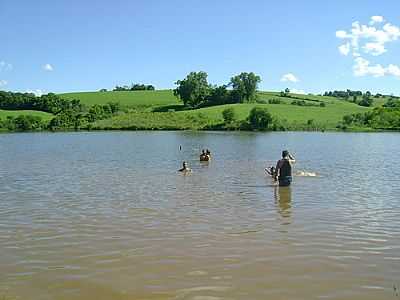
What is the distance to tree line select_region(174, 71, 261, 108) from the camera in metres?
152

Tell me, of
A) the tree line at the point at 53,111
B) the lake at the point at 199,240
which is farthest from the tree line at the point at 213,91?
the lake at the point at 199,240

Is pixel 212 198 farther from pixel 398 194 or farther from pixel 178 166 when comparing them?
pixel 178 166

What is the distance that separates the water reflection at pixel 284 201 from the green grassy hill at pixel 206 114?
101 m

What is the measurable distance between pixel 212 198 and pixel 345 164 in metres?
20.1

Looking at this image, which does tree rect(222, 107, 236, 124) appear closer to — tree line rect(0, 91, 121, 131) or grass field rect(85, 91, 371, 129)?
grass field rect(85, 91, 371, 129)

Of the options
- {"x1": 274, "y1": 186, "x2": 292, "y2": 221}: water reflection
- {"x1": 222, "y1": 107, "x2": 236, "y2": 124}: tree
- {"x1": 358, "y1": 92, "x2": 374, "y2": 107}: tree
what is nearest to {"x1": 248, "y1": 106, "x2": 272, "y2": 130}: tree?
{"x1": 222, "y1": 107, "x2": 236, "y2": 124}: tree

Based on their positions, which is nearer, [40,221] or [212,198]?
[40,221]

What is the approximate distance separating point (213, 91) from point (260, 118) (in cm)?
3994

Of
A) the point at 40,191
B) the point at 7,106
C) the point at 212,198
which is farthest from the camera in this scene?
the point at 7,106

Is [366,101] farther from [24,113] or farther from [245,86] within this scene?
[24,113]

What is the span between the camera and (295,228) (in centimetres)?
1440

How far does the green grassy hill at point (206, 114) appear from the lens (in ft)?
419

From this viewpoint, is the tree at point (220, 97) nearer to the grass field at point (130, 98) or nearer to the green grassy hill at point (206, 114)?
the green grassy hill at point (206, 114)

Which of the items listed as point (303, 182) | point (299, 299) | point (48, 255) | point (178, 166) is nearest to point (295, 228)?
point (299, 299)
